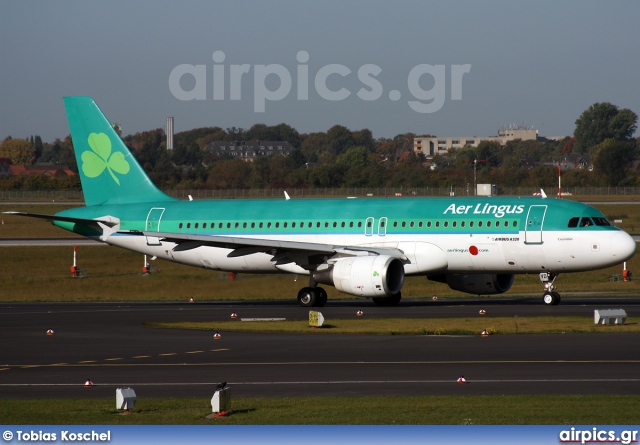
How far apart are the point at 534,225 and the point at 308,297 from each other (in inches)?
359

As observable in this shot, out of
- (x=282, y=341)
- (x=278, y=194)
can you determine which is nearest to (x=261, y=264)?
(x=282, y=341)

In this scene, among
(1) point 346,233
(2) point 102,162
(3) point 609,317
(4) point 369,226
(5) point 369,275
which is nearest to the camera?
(3) point 609,317

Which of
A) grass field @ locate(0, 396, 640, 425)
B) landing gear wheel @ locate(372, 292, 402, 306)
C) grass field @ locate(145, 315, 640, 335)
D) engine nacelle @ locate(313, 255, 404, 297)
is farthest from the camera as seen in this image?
landing gear wheel @ locate(372, 292, 402, 306)

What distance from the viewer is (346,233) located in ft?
140

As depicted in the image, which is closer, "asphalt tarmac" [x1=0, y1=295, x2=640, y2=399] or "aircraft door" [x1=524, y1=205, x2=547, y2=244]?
"asphalt tarmac" [x1=0, y1=295, x2=640, y2=399]

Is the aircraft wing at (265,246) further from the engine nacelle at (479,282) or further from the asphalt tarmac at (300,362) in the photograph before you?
the asphalt tarmac at (300,362)

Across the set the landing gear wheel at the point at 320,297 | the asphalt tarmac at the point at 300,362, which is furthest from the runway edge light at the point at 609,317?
the landing gear wheel at the point at 320,297

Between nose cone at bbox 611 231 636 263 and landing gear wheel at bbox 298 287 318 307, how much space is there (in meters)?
11.4

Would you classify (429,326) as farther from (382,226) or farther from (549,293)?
(382,226)

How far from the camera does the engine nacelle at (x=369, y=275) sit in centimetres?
3900

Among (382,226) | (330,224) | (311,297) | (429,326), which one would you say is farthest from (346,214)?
(429,326)

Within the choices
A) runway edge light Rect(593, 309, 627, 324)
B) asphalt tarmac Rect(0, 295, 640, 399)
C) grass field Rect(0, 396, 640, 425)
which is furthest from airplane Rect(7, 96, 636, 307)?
grass field Rect(0, 396, 640, 425)

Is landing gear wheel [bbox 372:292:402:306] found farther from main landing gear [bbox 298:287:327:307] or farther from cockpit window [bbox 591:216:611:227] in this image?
cockpit window [bbox 591:216:611:227]

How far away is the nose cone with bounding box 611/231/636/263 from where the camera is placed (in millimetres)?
38719
